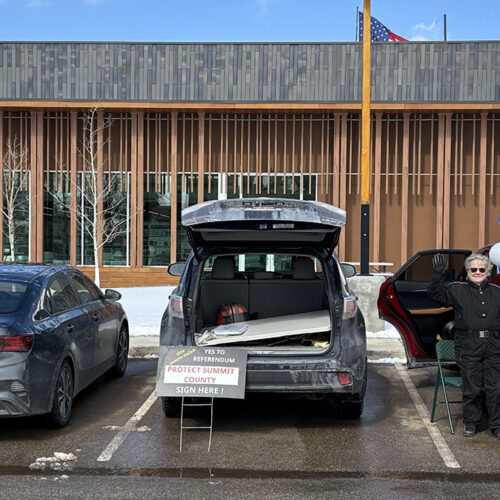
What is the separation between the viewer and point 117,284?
21.0 meters

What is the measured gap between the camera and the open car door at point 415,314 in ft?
25.2

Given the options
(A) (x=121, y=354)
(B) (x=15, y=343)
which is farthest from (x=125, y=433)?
(A) (x=121, y=354)

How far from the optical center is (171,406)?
6.59 metres

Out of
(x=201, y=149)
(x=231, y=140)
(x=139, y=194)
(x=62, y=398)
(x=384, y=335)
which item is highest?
(x=231, y=140)

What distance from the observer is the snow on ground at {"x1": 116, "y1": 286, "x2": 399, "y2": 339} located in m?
11.9

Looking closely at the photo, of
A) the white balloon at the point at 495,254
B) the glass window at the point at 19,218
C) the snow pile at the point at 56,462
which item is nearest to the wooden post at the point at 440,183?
the glass window at the point at 19,218

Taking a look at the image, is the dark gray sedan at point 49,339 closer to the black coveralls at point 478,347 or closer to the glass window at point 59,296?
the glass window at point 59,296

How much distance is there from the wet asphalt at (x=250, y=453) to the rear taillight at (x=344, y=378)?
1.59 feet

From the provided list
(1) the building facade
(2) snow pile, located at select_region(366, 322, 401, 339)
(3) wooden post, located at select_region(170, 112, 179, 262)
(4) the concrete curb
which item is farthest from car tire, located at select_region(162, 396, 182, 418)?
(3) wooden post, located at select_region(170, 112, 179, 262)

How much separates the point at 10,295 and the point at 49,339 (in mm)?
614

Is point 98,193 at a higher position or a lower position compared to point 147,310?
higher

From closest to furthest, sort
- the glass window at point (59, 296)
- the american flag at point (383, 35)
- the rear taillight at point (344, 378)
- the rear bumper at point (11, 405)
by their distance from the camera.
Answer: the rear bumper at point (11, 405) < the rear taillight at point (344, 378) < the glass window at point (59, 296) < the american flag at point (383, 35)

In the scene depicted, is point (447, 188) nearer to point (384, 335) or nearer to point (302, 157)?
point (302, 157)

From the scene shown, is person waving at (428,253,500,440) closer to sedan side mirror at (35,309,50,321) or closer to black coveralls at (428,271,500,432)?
black coveralls at (428,271,500,432)
